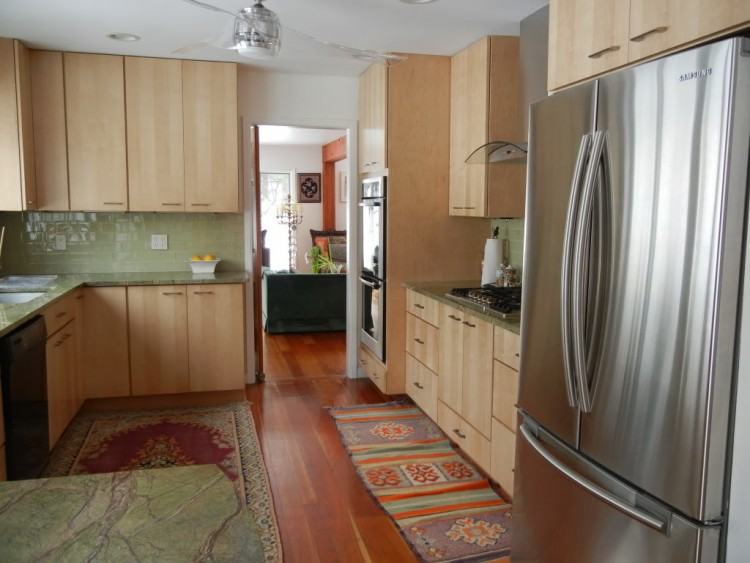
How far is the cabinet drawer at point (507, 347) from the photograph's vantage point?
2.81 meters

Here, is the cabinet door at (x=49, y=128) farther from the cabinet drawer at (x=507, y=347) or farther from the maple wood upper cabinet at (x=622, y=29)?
the maple wood upper cabinet at (x=622, y=29)

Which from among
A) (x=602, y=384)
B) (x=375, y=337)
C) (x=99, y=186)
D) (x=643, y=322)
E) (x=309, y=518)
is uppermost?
(x=99, y=186)

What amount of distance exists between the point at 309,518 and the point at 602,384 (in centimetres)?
165

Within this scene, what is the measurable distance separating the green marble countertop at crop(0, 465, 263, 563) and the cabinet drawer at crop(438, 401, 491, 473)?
2318mm

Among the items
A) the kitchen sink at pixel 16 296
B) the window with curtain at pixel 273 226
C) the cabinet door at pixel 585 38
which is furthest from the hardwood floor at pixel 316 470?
the window with curtain at pixel 273 226

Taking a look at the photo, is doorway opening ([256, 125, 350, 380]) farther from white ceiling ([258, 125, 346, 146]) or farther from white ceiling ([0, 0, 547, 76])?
white ceiling ([0, 0, 547, 76])

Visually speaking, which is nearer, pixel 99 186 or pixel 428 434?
pixel 428 434

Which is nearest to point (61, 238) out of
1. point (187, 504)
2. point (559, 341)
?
point (559, 341)

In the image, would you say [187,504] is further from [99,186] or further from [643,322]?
[99,186]

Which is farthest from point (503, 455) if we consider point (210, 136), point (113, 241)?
point (113, 241)

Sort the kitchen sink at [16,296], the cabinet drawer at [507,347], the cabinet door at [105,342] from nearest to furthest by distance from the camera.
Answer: the cabinet drawer at [507,347] < the kitchen sink at [16,296] < the cabinet door at [105,342]

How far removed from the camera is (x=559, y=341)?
6.46ft

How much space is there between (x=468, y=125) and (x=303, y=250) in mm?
7144

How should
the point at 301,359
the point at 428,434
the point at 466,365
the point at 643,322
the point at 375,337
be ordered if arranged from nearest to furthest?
the point at 643,322
the point at 466,365
the point at 428,434
the point at 375,337
the point at 301,359
